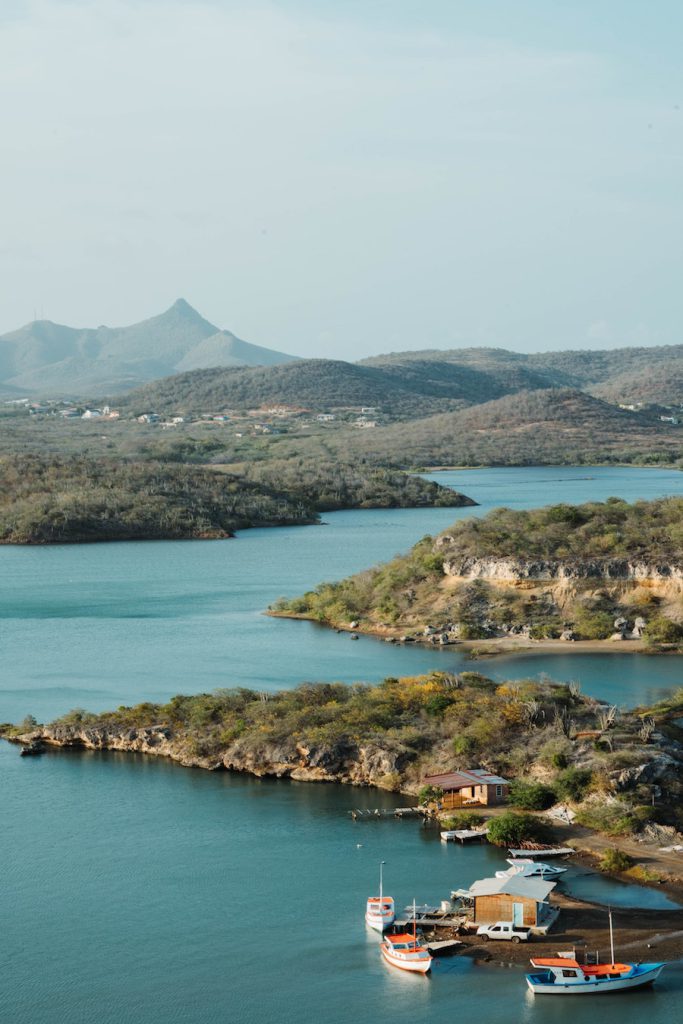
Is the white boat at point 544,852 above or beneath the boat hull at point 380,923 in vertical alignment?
above

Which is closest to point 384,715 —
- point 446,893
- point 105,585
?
point 446,893

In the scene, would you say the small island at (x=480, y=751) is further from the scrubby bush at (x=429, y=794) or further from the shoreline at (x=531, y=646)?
the shoreline at (x=531, y=646)

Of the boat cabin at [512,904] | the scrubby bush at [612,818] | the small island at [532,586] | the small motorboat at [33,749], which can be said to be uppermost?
the small island at [532,586]

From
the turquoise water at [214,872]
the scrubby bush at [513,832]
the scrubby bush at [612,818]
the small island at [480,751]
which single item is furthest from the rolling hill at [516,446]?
the scrubby bush at [513,832]

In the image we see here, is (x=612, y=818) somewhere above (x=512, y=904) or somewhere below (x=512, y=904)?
above

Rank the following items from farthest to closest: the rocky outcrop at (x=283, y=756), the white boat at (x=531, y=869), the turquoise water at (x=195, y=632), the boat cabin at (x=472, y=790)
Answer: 1. the turquoise water at (x=195, y=632)
2. the rocky outcrop at (x=283, y=756)
3. the boat cabin at (x=472, y=790)
4. the white boat at (x=531, y=869)

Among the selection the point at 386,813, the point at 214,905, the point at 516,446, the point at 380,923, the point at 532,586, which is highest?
the point at 516,446

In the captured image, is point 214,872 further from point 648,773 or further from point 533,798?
point 648,773

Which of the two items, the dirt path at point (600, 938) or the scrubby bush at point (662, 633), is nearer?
the dirt path at point (600, 938)

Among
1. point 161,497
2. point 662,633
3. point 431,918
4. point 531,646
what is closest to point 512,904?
point 431,918
